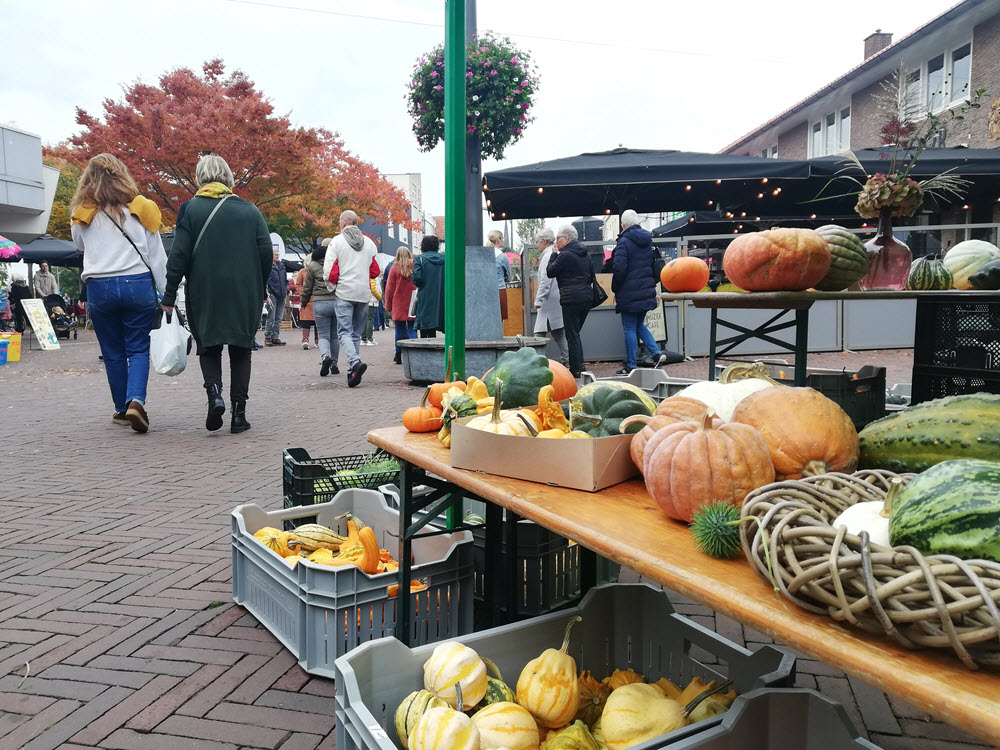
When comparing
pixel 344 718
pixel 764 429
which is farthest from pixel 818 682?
pixel 344 718

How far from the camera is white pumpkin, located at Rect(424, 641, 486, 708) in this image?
1.78 metres

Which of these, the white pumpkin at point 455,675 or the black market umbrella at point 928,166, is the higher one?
the black market umbrella at point 928,166

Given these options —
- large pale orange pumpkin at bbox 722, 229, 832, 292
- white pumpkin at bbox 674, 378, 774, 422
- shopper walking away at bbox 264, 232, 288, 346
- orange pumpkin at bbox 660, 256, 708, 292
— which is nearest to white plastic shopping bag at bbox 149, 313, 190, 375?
orange pumpkin at bbox 660, 256, 708, 292

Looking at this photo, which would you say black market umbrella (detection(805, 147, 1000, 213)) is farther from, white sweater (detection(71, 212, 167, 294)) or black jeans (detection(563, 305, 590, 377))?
white sweater (detection(71, 212, 167, 294))

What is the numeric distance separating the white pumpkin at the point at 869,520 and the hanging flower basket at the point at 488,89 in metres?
11.8

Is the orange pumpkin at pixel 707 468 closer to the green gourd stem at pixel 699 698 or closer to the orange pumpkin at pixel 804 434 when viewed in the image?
the orange pumpkin at pixel 804 434

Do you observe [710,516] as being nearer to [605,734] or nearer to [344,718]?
[605,734]

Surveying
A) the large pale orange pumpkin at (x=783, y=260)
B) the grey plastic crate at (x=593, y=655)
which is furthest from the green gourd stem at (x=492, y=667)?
the large pale orange pumpkin at (x=783, y=260)

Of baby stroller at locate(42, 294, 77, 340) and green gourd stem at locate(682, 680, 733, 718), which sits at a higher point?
baby stroller at locate(42, 294, 77, 340)

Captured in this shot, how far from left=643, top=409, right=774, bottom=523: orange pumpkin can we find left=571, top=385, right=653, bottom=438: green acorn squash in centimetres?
41

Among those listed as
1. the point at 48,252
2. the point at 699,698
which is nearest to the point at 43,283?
the point at 48,252

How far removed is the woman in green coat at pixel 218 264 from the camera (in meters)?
5.96

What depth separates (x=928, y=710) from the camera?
805 millimetres

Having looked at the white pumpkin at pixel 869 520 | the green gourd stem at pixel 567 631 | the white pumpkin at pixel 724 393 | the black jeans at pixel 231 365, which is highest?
the white pumpkin at pixel 724 393
